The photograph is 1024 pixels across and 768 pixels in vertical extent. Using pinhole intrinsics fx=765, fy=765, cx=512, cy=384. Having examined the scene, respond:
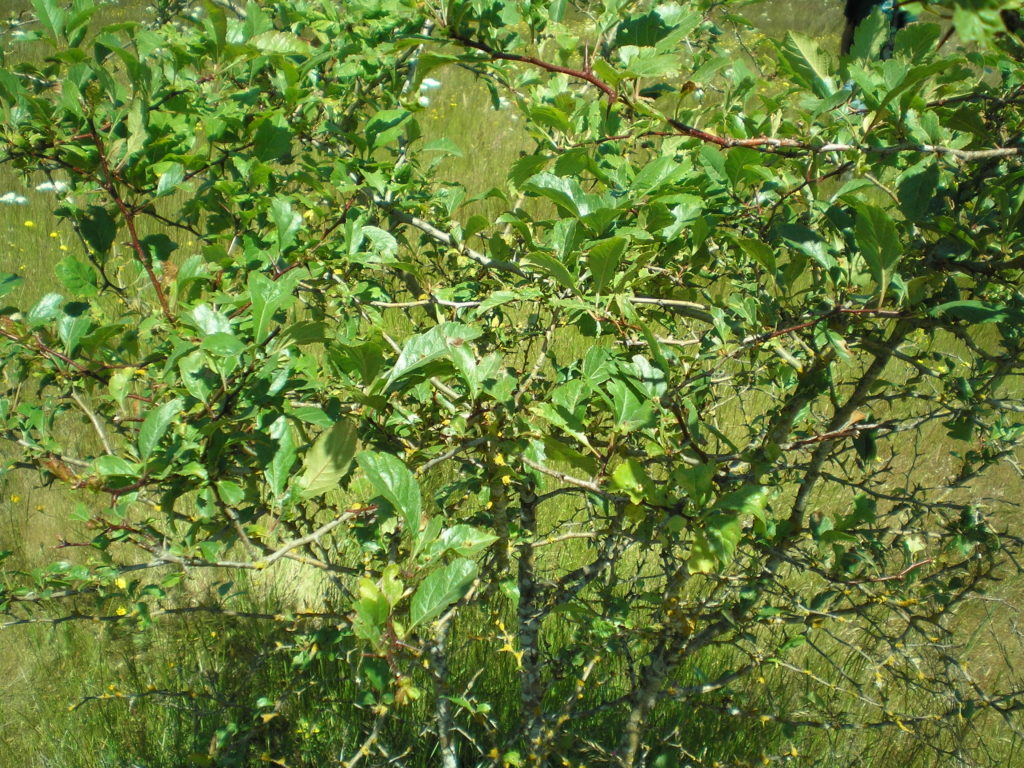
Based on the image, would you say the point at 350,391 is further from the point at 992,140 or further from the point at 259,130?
the point at 992,140

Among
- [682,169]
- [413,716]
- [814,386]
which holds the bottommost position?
[413,716]

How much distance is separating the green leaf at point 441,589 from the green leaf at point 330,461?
0.15m

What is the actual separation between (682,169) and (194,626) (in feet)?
6.77

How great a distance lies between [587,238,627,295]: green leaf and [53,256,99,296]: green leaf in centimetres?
65

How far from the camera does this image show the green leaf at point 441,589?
2.47ft

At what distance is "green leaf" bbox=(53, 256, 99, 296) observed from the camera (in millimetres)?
965

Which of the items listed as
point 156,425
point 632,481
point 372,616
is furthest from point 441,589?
point 156,425

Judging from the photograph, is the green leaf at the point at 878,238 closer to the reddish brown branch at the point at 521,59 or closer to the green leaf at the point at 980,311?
the green leaf at the point at 980,311

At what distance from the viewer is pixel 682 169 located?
38.2 inches

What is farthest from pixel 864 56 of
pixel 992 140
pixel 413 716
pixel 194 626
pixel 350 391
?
pixel 194 626

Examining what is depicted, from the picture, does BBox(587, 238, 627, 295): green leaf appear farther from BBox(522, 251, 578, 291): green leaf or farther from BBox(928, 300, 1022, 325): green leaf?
BBox(928, 300, 1022, 325): green leaf

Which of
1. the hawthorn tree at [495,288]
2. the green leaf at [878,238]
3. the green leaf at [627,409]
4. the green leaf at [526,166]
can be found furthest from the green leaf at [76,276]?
the green leaf at [878,238]

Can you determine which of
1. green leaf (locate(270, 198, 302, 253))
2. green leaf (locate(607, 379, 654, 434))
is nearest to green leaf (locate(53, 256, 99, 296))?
green leaf (locate(270, 198, 302, 253))

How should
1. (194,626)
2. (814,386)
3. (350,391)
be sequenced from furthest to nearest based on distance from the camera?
(194,626)
(814,386)
(350,391)
